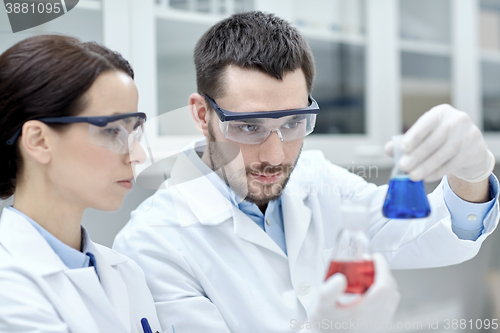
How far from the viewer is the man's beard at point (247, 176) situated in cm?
133

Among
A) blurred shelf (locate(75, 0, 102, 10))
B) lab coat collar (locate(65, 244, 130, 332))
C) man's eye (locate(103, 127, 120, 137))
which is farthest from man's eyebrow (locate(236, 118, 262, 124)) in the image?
blurred shelf (locate(75, 0, 102, 10))

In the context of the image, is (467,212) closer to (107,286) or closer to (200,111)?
(200,111)

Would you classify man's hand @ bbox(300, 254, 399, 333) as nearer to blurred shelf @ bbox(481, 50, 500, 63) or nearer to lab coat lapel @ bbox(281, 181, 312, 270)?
lab coat lapel @ bbox(281, 181, 312, 270)

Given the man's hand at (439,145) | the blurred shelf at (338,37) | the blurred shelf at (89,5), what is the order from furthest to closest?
the blurred shelf at (338,37)
the blurred shelf at (89,5)
the man's hand at (439,145)

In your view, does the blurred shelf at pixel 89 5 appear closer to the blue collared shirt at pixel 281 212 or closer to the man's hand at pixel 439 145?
the blue collared shirt at pixel 281 212

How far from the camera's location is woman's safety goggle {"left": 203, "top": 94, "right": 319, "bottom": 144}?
3.82ft

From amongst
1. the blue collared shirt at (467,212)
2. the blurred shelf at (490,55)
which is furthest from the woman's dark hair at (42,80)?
the blurred shelf at (490,55)

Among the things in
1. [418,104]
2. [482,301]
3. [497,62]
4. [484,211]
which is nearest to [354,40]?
[418,104]

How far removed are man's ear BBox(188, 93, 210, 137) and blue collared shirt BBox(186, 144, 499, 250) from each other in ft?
0.32

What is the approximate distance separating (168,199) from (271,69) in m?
0.53

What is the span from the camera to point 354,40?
84.7 inches

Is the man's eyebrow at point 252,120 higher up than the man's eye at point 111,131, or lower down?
lower down

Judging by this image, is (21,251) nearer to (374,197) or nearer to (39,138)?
(39,138)

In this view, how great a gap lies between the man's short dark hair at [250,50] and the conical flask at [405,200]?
1.88 feet
